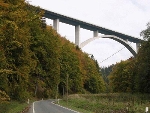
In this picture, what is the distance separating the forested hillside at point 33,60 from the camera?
12344 millimetres

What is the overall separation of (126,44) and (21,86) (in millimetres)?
66157

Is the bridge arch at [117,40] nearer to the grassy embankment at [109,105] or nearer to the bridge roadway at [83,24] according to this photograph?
the bridge roadway at [83,24]

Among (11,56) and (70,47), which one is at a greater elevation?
(70,47)

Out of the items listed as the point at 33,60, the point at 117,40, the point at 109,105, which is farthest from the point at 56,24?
the point at 109,105

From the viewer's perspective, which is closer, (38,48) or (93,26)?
(38,48)

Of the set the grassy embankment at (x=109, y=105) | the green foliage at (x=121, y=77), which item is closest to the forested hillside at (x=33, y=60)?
the grassy embankment at (x=109, y=105)

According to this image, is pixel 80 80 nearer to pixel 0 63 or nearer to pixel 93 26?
pixel 93 26

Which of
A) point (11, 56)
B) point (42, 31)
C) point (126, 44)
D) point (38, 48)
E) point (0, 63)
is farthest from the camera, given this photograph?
point (126, 44)

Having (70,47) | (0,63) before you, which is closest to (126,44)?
(70,47)

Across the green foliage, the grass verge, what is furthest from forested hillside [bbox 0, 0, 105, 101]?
the green foliage

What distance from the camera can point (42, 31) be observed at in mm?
52500

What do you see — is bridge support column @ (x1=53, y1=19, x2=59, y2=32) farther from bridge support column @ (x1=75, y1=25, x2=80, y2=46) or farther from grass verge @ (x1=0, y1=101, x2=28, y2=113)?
grass verge @ (x1=0, y1=101, x2=28, y2=113)

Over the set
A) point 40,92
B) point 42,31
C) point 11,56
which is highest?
point 42,31

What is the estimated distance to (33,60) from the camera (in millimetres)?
29609
